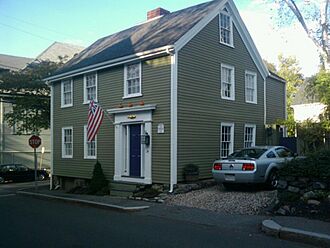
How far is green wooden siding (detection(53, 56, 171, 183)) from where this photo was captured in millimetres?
15227

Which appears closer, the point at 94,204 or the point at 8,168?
the point at 94,204

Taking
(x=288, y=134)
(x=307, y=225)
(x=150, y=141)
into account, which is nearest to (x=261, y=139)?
(x=288, y=134)

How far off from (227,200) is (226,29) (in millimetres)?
8674

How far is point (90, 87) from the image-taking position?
751 inches

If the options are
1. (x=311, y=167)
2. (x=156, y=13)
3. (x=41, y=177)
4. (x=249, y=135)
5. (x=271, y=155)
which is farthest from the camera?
(x=41, y=177)

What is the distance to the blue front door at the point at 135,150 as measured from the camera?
53.9ft

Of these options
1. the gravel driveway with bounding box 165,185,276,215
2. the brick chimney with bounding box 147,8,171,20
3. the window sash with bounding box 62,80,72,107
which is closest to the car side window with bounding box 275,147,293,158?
the gravel driveway with bounding box 165,185,276,215

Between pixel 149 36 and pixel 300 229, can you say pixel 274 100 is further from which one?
pixel 300 229

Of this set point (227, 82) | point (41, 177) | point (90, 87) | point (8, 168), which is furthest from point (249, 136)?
point (41, 177)

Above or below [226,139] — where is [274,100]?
above

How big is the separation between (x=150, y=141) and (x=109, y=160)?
2.90 m

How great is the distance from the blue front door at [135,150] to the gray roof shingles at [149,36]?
3.10 metres

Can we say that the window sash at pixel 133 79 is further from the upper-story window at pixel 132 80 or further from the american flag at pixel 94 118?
the american flag at pixel 94 118

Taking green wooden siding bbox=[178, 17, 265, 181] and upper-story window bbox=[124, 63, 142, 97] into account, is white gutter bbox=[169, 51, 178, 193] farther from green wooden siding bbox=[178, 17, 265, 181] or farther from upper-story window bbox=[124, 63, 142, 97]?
upper-story window bbox=[124, 63, 142, 97]
